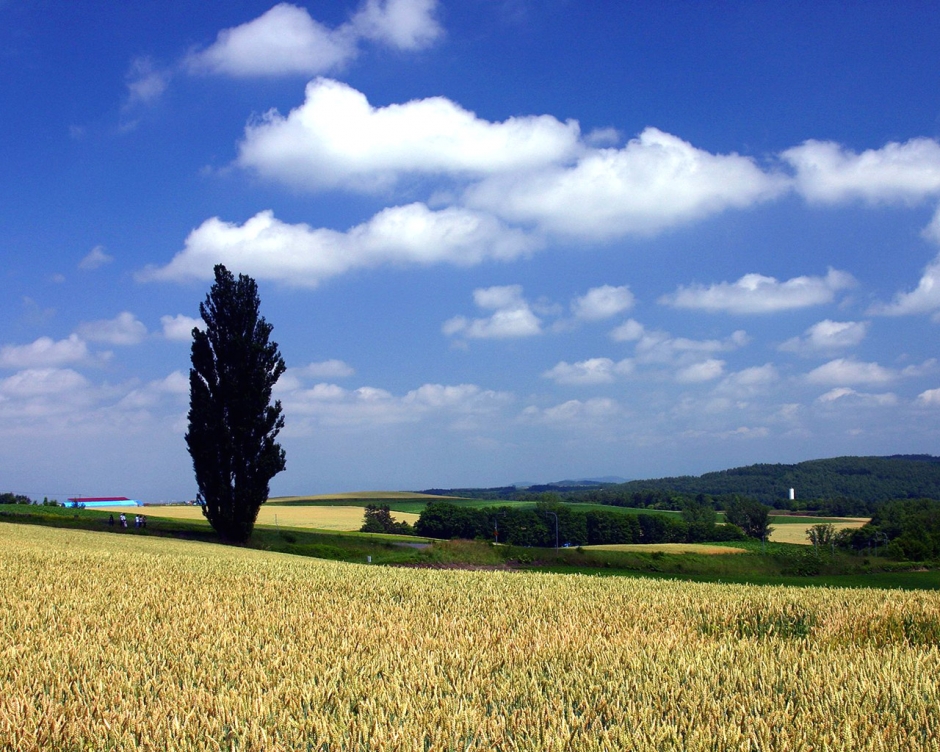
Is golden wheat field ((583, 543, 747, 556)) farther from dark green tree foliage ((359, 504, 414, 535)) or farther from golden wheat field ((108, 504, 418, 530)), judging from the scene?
golden wheat field ((108, 504, 418, 530))

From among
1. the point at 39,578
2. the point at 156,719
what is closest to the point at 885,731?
the point at 156,719

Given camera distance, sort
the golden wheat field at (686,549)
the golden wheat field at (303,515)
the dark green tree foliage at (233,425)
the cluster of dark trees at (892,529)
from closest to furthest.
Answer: the dark green tree foliage at (233,425) → the golden wheat field at (686,549) → the cluster of dark trees at (892,529) → the golden wheat field at (303,515)

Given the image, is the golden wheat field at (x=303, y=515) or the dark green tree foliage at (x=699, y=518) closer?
the golden wheat field at (x=303, y=515)

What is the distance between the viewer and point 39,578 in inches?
459

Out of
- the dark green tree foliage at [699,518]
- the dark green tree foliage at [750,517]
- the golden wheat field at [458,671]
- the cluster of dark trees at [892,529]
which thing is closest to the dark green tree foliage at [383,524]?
the dark green tree foliage at [699,518]

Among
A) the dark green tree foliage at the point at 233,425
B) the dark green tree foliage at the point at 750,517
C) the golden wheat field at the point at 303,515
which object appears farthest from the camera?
the dark green tree foliage at the point at 750,517

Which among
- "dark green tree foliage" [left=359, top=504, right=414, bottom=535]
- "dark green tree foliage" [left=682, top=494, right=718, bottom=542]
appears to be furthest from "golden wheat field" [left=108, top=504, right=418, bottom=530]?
"dark green tree foliage" [left=682, top=494, right=718, bottom=542]

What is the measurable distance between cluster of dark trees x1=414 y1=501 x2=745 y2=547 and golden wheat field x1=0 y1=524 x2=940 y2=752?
296ft

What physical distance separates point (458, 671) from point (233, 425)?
152 feet

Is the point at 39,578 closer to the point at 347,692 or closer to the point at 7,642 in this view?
the point at 7,642

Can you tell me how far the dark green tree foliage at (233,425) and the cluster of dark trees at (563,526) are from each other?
165 feet

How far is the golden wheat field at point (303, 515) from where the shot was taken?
296 ft

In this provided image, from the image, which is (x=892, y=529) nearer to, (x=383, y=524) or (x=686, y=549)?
(x=686, y=549)

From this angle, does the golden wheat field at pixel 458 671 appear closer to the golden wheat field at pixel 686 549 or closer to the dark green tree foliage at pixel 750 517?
the golden wheat field at pixel 686 549
